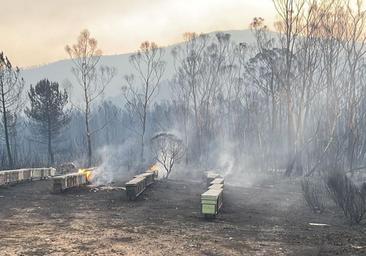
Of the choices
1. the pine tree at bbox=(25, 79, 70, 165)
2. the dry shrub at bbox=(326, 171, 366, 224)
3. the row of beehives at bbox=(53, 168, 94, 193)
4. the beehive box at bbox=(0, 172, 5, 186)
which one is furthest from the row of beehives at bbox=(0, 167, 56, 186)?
the dry shrub at bbox=(326, 171, 366, 224)

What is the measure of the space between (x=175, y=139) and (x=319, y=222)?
2322 cm

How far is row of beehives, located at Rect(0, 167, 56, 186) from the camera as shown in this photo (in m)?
22.3

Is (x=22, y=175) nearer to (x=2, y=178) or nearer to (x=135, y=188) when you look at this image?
(x=2, y=178)

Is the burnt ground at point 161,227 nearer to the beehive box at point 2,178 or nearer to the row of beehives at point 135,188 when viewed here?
the row of beehives at point 135,188

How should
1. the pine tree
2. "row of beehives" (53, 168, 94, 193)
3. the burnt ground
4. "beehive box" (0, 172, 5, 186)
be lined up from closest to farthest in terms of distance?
the burnt ground → "row of beehives" (53, 168, 94, 193) → "beehive box" (0, 172, 5, 186) → the pine tree

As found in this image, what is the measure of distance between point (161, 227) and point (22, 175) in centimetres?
1568

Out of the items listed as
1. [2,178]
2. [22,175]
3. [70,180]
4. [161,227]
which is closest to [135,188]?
[70,180]

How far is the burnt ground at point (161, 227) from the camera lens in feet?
31.4

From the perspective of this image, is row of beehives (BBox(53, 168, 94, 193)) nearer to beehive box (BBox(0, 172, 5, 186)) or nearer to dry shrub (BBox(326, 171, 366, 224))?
beehive box (BBox(0, 172, 5, 186))

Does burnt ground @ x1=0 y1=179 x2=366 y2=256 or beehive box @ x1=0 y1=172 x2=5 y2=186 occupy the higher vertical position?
beehive box @ x1=0 y1=172 x2=5 y2=186

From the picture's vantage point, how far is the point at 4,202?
1644 cm

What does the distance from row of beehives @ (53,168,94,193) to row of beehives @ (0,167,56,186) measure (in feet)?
11.3

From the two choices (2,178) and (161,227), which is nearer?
(161,227)

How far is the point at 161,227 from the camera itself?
12055 mm
